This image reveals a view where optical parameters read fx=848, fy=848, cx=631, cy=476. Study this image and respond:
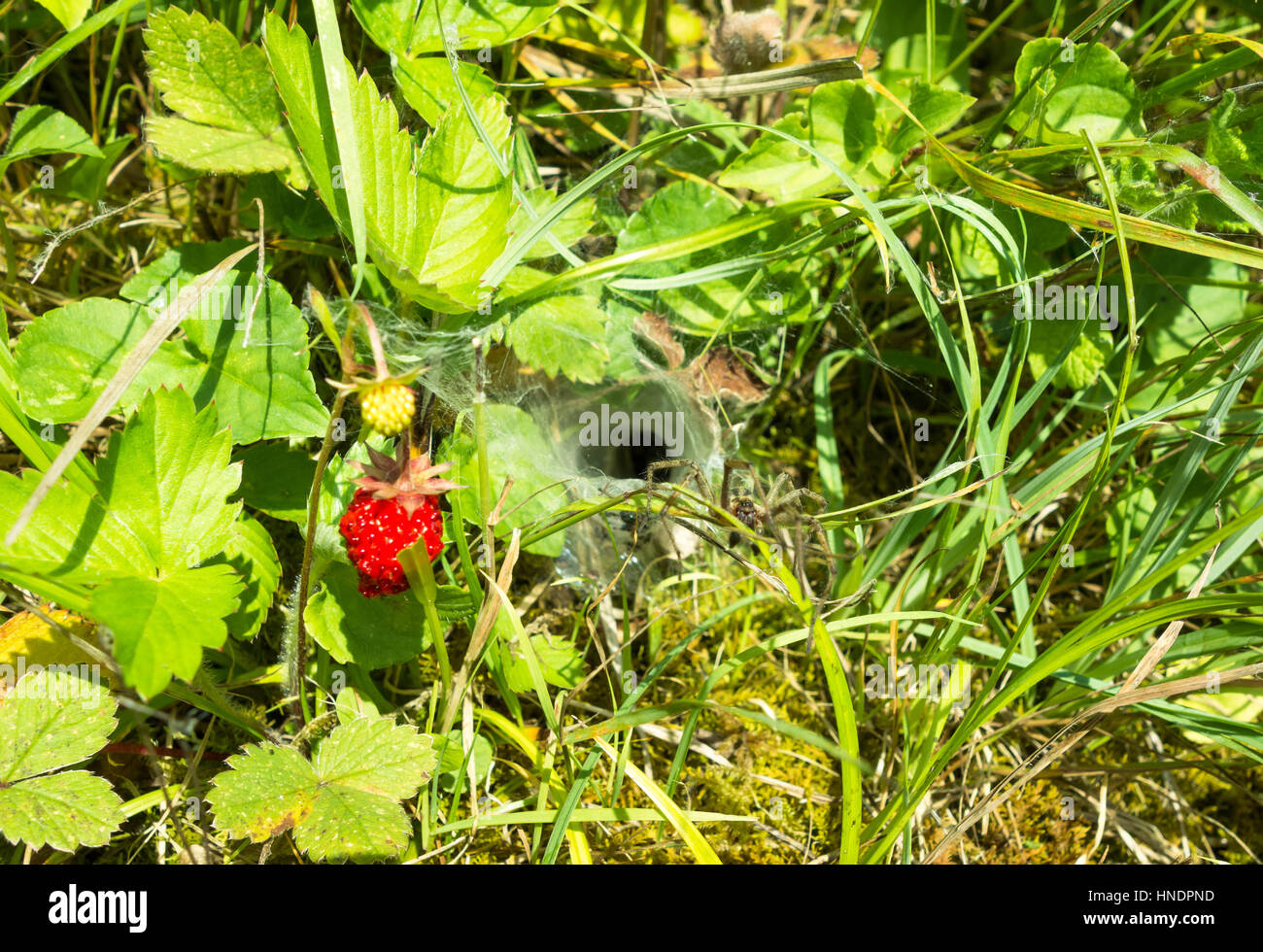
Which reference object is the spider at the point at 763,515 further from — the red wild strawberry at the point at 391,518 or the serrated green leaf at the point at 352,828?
the serrated green leaf at the point at 352,828

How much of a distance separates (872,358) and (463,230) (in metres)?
1.05

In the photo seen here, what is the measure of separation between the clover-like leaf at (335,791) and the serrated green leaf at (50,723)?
26cm

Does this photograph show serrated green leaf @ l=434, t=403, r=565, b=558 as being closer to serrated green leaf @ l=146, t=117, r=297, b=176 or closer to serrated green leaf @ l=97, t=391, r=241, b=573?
serrated green leaf @ l=97, t=391, r=241, b=573

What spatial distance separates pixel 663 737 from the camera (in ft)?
5.89

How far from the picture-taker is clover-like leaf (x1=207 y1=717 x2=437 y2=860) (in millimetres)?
1388

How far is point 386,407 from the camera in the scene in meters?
1.04

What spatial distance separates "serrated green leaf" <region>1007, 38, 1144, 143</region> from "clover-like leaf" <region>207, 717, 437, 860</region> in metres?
1.74

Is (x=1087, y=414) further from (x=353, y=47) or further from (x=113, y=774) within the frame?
(x=113, y=774)

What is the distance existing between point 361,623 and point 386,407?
668 millimetres

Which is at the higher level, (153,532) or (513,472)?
(513,472)

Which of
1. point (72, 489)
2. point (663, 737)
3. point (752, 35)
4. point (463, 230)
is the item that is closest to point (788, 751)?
point (663, 737)

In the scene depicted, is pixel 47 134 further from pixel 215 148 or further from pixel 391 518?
pixel 391 518

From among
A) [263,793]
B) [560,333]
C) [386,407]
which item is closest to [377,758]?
[263,793]

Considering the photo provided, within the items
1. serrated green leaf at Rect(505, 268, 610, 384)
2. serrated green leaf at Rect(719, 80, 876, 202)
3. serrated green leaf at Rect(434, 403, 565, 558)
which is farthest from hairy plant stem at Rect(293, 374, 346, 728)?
serrated green leaf at Rect(719, 80, 876, 202)
